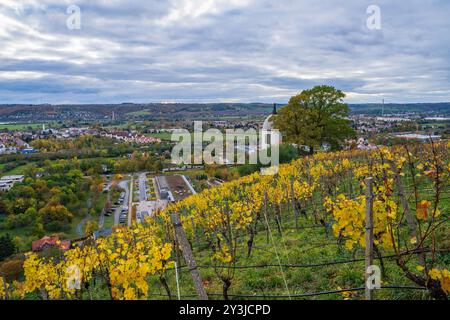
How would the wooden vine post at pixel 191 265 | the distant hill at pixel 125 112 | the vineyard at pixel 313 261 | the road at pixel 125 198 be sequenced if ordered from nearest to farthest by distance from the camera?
the wooden vine post at pixel 191 265 → the vineyard at pixel 313 261 → the road at pixel 125 198 → the distant hill at pixel 125 112

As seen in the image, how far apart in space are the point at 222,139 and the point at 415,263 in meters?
65.3

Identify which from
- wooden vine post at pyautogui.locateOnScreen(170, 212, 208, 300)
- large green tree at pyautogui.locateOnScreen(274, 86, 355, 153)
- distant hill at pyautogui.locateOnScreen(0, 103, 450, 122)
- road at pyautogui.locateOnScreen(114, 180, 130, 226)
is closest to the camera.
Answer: wooden vine post at pyautogui.locateOnScreen(170, 212, 208, 300)

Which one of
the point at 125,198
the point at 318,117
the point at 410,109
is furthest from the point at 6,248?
the point at 410,109

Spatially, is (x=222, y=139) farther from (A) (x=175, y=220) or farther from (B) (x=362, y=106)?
(B) (x=362, y=106)

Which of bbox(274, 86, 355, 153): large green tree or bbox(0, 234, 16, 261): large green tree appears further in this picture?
bbox(0, 234, 16, 261): large green tree

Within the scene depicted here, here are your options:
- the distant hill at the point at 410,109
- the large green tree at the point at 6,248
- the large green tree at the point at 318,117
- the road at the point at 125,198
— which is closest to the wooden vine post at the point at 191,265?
the large green tree at the point at 318,117

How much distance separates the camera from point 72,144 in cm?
8944

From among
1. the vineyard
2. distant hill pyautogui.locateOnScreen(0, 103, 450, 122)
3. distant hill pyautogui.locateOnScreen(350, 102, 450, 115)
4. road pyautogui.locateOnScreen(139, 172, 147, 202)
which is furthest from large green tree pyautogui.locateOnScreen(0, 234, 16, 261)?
distant hill pyautogui.locateOnScreen(0, 103, 450, 122)

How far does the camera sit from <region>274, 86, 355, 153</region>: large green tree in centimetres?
2161

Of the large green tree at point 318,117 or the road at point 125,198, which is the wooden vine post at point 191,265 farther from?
the road at point 125,198

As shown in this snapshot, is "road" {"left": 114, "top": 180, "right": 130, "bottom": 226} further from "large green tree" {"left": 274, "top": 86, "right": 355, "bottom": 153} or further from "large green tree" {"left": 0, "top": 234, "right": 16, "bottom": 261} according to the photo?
"large green tree" {"left": 274, "top": 86, "right": 355, "bottom": 153}

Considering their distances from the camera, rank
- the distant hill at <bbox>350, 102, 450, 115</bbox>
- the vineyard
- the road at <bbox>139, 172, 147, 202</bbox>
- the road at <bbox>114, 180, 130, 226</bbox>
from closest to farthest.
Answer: the vineyard, the road at <bbox>114, 180, 130, 226</bbox>, the road at <bbox>139, 172, 147, 202</bbox>, the distant hill at <bbox>350, 102, 450, 115</bbox>

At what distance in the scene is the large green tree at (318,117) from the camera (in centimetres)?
2161
